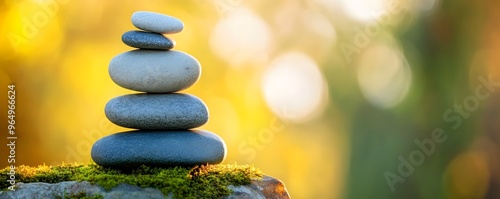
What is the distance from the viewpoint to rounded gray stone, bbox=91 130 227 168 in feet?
16.3

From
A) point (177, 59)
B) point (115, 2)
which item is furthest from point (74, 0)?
point (177, 59)

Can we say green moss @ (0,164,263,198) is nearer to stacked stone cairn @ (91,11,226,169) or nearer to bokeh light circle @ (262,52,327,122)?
stacked stone cairn @ (91,11,226,169)

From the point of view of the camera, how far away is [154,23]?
5207 millimetres

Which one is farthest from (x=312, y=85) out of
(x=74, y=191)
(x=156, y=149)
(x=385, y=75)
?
(x=74, y=191)

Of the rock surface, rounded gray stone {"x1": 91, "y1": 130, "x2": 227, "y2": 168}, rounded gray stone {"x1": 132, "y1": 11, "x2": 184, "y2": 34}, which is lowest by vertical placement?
the rock surface

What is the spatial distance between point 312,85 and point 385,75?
130 centimetres

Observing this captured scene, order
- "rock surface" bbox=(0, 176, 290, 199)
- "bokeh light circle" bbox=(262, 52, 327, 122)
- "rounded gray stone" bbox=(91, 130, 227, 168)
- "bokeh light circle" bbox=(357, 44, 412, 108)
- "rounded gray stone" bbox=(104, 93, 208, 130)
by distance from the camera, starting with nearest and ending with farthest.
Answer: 1. "rock surface" bbox=(0, 176, 290, 199)
2. "rounded gray stone" bbox=(91, 130, 227, 168)
3. "rounded gray stone" bbox=(104, 93, 208, 130)
4. "bokeh light circle" bbox=(262, 52, 327, 122)
5. "bokeh light circle" bbox=(357, 44, 412, 108)

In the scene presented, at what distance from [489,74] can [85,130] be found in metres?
6.79

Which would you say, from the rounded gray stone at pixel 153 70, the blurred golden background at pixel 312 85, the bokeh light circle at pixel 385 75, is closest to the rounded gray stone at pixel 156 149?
the rounded gray stone at pixel 153 70

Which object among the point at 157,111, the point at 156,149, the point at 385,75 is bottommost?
the point at 156,149

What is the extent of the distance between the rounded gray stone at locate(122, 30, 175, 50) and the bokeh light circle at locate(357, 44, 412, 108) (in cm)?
591

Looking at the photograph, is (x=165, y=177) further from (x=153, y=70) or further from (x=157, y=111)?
(x=153, y=70)

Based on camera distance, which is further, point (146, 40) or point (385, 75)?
point (385, 75)

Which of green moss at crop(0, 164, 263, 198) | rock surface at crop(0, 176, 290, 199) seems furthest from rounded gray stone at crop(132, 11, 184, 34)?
rock surface at crop(0, 176, 290, 199)
